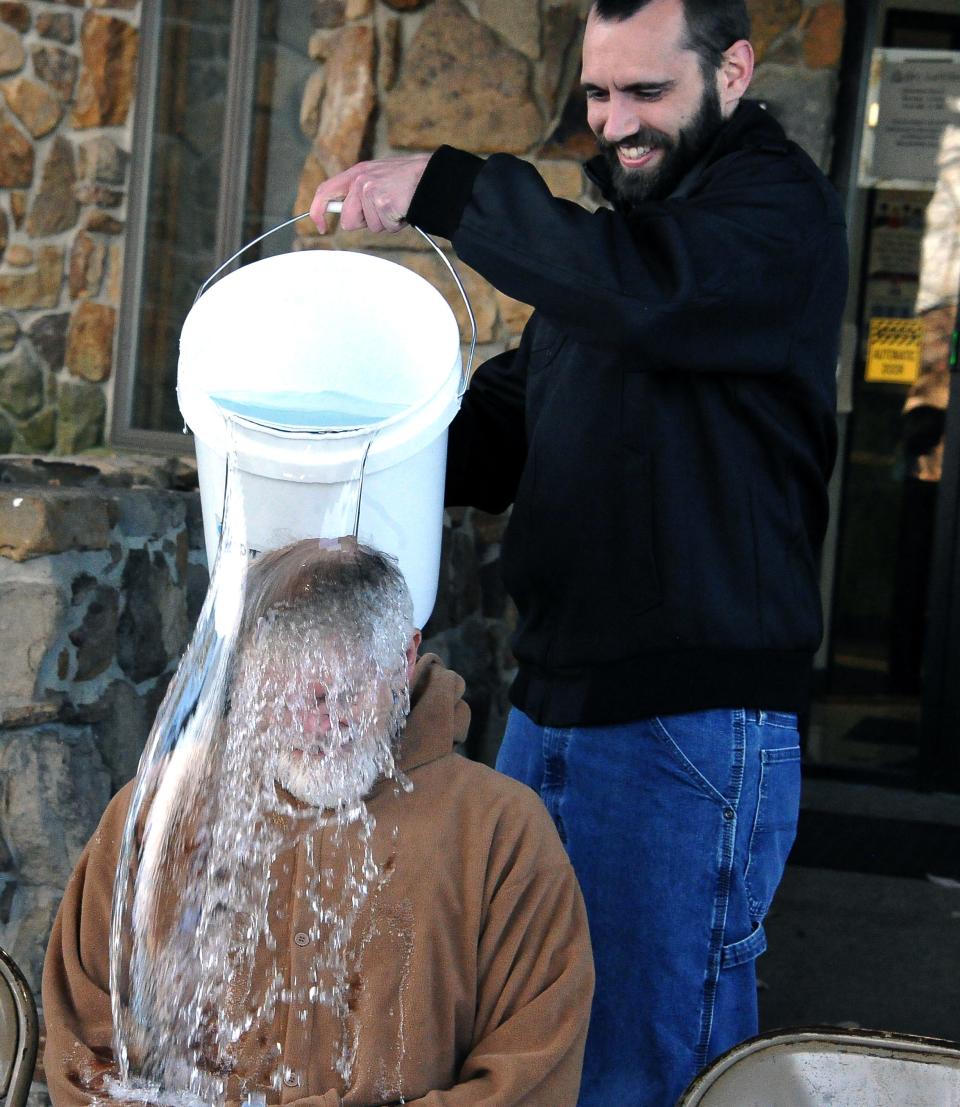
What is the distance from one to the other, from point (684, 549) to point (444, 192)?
0.52 metres

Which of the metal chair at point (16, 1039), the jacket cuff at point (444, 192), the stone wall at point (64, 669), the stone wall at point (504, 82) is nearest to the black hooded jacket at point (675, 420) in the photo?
the jacket cuff at point (444, 192)

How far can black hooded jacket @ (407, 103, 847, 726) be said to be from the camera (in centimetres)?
167

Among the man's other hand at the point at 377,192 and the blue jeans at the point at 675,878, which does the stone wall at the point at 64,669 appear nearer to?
the man's other hand at the point at 377,192

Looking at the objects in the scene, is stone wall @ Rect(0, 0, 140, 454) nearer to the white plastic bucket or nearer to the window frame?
the window frame

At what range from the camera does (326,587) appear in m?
1.63

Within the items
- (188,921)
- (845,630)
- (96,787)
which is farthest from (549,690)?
(845,630)

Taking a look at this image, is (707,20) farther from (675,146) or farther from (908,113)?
(908,113)

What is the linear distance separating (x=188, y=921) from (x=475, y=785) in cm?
36

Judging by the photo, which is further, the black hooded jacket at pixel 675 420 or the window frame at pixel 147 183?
the window frame at pixel 147 183

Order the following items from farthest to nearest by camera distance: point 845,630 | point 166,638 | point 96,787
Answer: point 845,630
point 166,638
point 96,787

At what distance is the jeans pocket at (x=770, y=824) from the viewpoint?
6.01ft

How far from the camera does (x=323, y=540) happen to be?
1682 millimetres

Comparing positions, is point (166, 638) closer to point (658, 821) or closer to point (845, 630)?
point (658, 821)

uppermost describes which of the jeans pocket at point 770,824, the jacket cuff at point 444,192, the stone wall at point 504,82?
the stone wall at point 504,82
